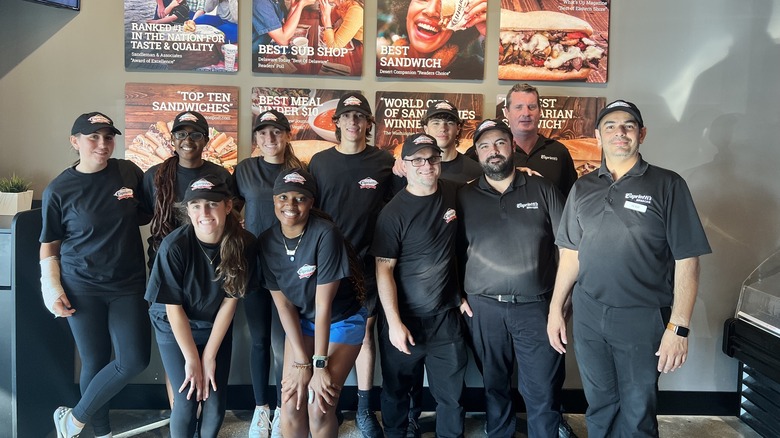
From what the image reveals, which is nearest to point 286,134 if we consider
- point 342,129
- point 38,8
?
point 342,129

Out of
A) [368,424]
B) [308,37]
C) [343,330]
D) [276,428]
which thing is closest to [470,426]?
[368,424]

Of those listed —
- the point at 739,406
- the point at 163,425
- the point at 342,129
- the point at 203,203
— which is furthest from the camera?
the point at 739,406

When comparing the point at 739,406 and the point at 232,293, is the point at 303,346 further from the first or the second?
the point at 739,406

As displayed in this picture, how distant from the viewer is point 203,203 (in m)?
2.21

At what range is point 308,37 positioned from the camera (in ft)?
10.2

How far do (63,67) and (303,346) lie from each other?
2.30 m

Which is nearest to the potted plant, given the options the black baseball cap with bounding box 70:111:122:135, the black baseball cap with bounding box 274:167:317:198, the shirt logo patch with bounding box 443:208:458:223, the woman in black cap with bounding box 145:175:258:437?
the black baseball cap with bounding box 70:111:122:135

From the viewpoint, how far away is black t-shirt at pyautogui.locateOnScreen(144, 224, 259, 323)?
2.20 meters

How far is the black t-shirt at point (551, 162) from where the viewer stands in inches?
113

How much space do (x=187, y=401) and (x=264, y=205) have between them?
0.99 meters

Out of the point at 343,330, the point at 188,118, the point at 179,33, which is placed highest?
the point at 179,33

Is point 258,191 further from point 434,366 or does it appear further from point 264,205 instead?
point 434,366

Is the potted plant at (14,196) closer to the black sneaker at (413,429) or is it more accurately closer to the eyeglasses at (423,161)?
the eyeglasses at (423,161)

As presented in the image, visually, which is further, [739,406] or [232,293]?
[739,406]
